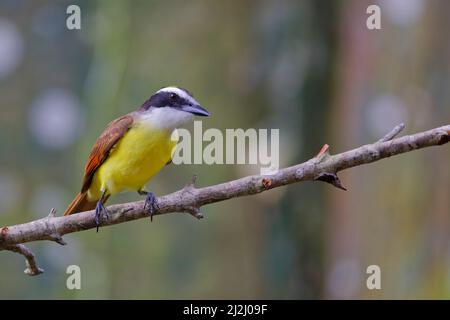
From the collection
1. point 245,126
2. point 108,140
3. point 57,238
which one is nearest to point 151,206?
point 57,238

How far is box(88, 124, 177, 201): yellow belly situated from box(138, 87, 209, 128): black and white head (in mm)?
50

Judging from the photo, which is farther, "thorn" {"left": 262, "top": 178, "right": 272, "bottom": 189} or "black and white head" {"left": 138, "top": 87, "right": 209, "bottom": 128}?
"black and white head" {"left": 138, "top": 87, "right": 209, "bottom": 128}

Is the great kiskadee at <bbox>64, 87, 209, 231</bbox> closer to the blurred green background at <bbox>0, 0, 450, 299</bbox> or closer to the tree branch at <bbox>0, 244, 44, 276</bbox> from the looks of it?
the tree branch at <bbox>0, 244, 44, 276</bbox>

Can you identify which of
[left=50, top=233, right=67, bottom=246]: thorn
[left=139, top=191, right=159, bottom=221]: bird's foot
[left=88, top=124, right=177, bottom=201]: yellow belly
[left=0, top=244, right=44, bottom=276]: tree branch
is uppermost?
[left=88, top=124, right=177, bottom=201]: yellow belly

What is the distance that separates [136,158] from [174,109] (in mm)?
257

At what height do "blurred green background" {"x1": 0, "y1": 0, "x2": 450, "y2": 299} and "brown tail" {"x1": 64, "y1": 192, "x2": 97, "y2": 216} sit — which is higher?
"blurred green background" {"x1": 0, "y1": 0, "x2": 450, "y2": 299}

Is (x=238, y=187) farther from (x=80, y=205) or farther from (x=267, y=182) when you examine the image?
(x=80, y=205)

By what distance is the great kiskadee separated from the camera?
144 inches

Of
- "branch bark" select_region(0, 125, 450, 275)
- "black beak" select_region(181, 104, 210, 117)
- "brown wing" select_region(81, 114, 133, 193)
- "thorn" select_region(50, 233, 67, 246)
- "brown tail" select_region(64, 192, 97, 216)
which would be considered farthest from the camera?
"brown tail" select_region(64, 192, 97, 216)

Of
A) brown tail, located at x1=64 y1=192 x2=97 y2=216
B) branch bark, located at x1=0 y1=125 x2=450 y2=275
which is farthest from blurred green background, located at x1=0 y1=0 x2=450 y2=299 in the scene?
branch bark, located at x1=0 y1=125 x2=450 y2=275

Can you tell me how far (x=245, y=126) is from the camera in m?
5.89

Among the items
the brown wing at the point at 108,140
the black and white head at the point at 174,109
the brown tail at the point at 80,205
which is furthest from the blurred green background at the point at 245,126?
the black and white head at the point at 174,109

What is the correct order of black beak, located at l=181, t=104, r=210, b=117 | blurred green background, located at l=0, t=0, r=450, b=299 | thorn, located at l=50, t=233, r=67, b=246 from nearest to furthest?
thorn, located at l=50, t=233, r=67, b=246 → black beak, located at l=181, t=104, r=210, b=117 → blurred green background, located at l=0, t=0, r=450, b=299
